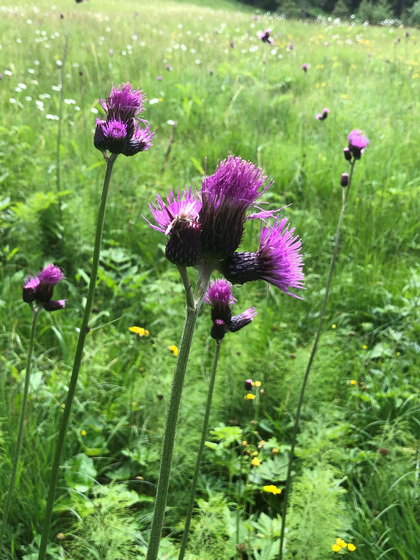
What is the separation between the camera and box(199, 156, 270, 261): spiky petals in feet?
2.60

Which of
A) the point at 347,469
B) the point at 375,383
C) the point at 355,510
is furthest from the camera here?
the point at 375,383

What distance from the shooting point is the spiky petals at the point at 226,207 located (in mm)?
793

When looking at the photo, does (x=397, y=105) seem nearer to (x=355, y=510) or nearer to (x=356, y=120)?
(x=356, y=120)

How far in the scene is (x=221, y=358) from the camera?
2322mm

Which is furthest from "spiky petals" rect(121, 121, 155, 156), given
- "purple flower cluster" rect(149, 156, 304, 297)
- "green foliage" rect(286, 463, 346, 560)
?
"green foliage" rect(286, 463, 346, 560)

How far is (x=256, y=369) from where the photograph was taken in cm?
228

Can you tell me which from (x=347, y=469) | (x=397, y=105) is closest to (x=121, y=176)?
(x=347, y=469)

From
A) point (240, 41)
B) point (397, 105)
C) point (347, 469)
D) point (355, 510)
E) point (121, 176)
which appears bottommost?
point (355, 510)

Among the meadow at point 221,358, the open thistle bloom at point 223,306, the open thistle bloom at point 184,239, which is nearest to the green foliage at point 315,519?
the meadow at point 221,358

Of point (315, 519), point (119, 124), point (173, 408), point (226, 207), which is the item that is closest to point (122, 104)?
point (119, 124)

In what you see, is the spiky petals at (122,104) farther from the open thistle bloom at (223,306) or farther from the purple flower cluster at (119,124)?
the open thistle bloom at (223,306)

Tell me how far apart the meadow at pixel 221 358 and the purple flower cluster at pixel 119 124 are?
0.25 metres

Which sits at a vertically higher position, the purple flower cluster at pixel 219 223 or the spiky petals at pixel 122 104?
the spiky petals at pixel 122 104

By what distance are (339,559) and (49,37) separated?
8.37 metres
